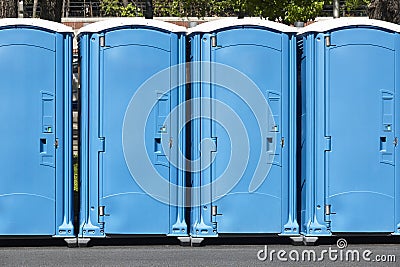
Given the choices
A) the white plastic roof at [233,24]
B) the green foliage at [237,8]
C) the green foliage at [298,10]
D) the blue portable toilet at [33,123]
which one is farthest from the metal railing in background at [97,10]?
the blue portable toilet at [33,123]

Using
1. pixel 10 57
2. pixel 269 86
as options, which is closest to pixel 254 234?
pixel 269 86

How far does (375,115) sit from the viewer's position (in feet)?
30.6

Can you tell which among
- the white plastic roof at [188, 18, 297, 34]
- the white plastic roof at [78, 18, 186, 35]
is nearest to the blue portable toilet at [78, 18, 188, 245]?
the white plastic roof at [78, 18, 186, 35]

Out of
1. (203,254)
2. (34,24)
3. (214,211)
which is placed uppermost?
(34,24)

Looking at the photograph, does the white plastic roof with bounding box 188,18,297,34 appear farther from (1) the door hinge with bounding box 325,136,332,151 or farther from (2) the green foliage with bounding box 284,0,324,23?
(2) the green foliage with bounding box 284,0,324,23

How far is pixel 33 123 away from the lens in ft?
29.8

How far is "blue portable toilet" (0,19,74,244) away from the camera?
9.05 m

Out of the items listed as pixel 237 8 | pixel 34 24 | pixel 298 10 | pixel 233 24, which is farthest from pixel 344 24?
pixel 237 8

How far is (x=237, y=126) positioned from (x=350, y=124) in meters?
1.08

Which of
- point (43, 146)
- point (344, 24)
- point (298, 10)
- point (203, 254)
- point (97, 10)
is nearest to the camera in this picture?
point (203, 254)

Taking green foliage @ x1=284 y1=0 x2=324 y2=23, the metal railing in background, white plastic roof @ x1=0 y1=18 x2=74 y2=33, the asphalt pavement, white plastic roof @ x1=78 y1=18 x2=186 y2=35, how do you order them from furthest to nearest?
the metal railing in background
green foliage @ x1=284 y1=0 x2=324 y2=23
white plastic roof @ x1=78 y1=18 x2=186 y2=35
white plastic roof @ x1=0 y1=18 x2=74 y2=33
the asphalt pavement

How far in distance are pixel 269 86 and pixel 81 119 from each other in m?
1.81

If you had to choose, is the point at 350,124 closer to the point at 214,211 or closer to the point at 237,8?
the point at 214,211

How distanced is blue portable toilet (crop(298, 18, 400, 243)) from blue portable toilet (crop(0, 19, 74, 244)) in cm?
236
